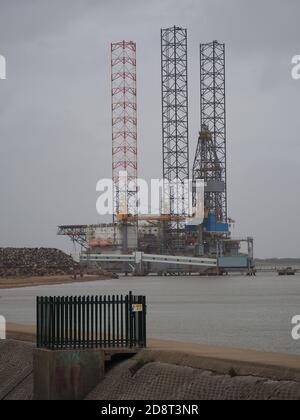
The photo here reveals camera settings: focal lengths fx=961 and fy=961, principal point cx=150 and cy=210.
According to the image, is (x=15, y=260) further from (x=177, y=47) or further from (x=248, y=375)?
(x=248, y=375)

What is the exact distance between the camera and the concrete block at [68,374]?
1725cm

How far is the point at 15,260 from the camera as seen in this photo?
14150 centimetres

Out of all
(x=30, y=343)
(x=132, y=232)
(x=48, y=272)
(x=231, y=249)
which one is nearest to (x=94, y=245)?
(x=132, y=232)

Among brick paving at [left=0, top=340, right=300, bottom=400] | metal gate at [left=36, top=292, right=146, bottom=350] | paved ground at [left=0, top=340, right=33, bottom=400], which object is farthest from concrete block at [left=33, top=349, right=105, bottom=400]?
paved ground at [left=0, top=340, right=33, bottom=400]

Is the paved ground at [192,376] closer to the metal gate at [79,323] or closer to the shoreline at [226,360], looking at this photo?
the shoreline at [226,360]

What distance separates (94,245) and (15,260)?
35.0 m

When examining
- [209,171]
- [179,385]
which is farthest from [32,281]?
[179,385]

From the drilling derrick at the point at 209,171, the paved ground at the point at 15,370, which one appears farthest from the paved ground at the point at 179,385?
the drilling derrick at the point at 209,171

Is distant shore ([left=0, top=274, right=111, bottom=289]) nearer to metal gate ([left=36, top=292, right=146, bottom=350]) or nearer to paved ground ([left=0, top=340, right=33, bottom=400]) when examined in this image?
paved ground ([left=0, top=340, right=33, bottom=400])

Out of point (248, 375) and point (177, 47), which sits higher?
point (177, 47)

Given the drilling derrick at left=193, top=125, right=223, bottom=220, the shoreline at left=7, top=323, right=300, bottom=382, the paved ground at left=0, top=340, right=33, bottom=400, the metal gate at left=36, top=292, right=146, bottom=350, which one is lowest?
the paved ground at left=0, top=340, right=33, bottom=400

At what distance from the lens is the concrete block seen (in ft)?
56.6

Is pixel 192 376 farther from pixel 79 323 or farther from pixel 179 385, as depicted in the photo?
pixel 79 323
